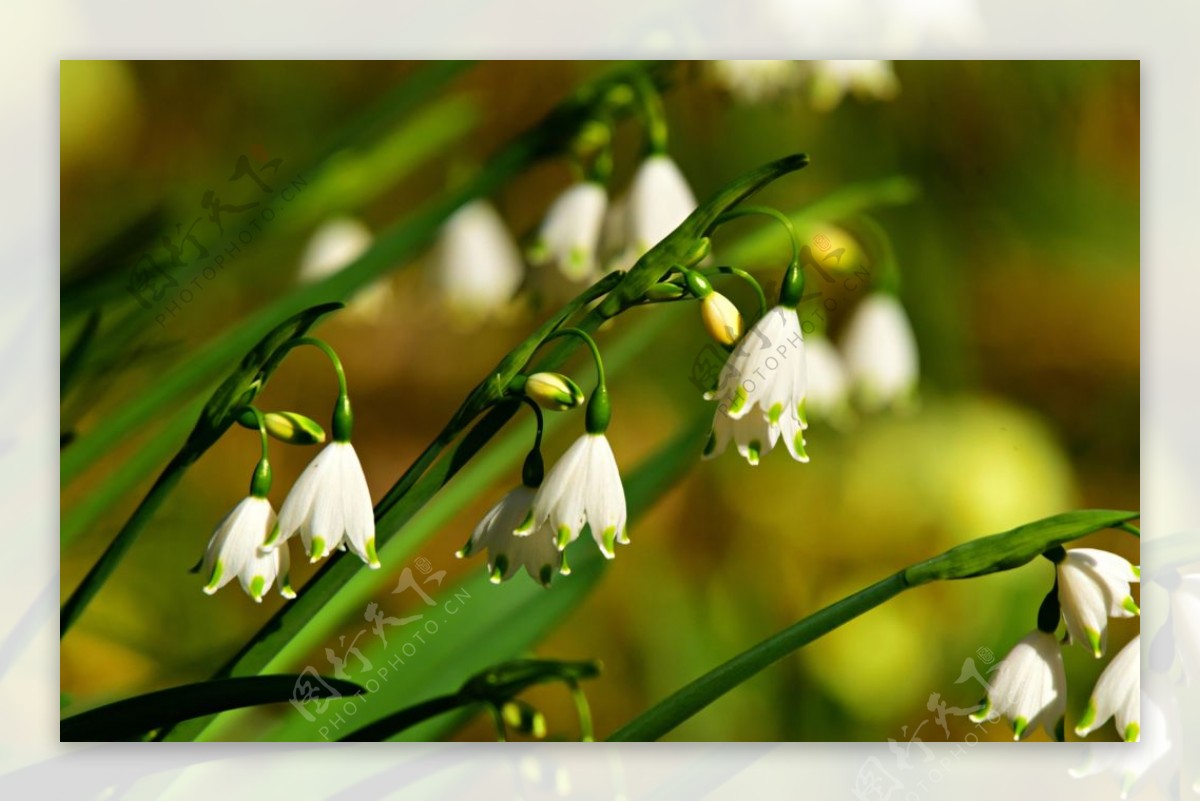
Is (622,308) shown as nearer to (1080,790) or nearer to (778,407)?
(778,407)

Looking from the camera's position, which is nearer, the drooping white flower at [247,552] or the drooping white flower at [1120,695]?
the drooping white flower at [247,552]

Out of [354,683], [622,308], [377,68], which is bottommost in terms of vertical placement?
[354,683]

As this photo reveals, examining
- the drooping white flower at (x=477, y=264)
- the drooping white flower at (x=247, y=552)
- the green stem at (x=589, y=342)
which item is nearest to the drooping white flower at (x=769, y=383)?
the green stem at (x=589, y=342)

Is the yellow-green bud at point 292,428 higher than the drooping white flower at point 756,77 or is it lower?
lower

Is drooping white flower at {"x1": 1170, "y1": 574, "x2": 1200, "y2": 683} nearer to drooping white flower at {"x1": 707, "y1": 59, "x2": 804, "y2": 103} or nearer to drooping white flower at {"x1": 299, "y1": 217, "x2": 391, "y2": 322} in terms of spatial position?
drooping white flower at {"x1": 707, "y1": 59, "x2": 804, "y2": 103}

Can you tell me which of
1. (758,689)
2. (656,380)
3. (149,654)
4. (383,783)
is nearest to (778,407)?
(656,380)

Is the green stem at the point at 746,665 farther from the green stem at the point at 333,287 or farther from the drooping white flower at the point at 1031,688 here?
the green stem at the point at 333,287
